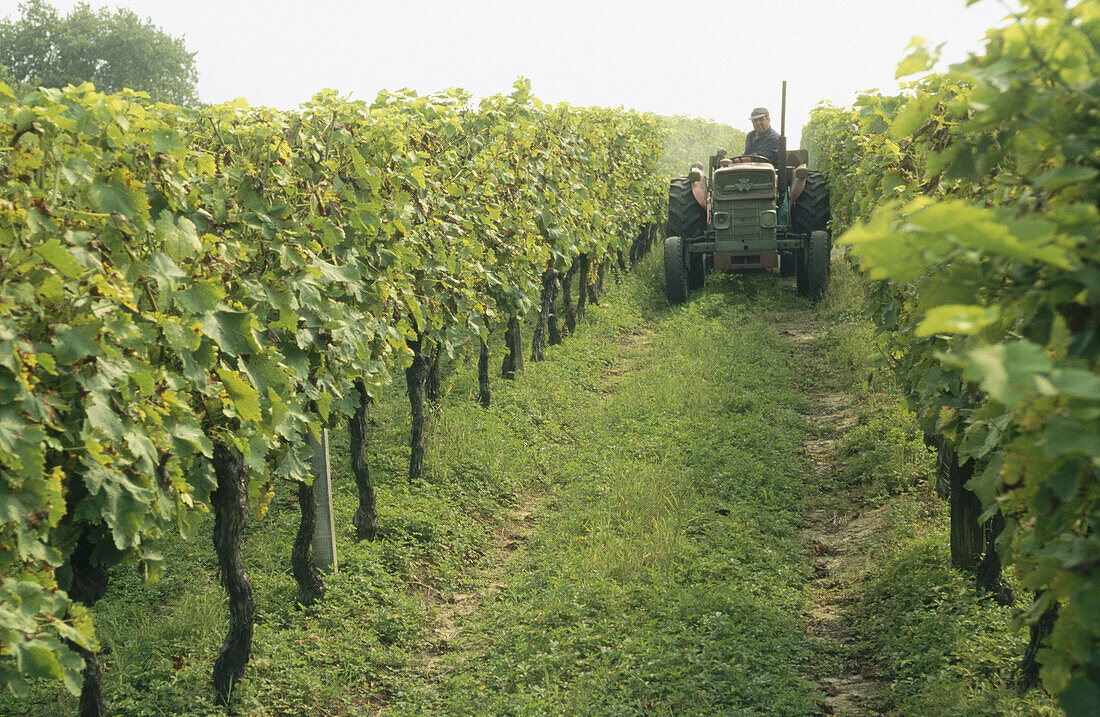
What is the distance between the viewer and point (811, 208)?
574 inches

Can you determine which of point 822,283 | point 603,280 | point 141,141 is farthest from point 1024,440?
point 603,280

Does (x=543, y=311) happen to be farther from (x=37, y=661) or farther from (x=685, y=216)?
(x=37, y=661)

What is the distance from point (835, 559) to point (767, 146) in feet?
34.1

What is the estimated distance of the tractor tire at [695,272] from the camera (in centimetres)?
1556

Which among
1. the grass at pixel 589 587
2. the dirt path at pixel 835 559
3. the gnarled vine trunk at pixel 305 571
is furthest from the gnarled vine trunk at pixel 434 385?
the dirt path at pixel 835 559

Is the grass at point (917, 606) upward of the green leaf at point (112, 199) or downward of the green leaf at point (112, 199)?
downward

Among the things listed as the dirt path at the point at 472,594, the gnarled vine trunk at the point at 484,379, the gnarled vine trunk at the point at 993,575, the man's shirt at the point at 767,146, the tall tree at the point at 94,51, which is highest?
the tall tree at the point at 94,51

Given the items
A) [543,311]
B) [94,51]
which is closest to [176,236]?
[543,311]

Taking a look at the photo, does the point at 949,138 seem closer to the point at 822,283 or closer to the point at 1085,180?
the point at 1085,180

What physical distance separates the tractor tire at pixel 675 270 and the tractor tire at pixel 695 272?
0.72 meters

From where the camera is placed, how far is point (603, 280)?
56.6ft

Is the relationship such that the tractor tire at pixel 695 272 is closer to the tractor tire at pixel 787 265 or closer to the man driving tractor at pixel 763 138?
the tractor tire at pixel 787 265

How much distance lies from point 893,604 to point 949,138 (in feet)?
8.35

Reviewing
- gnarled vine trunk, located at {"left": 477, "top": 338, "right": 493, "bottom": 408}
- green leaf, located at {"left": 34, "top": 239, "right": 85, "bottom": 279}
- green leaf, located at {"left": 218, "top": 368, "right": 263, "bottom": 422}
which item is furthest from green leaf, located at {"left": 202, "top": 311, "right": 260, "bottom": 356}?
gnarled vine trunk, located at {"left": 477, "top": 338, "right": 493, "bottom": 408}
